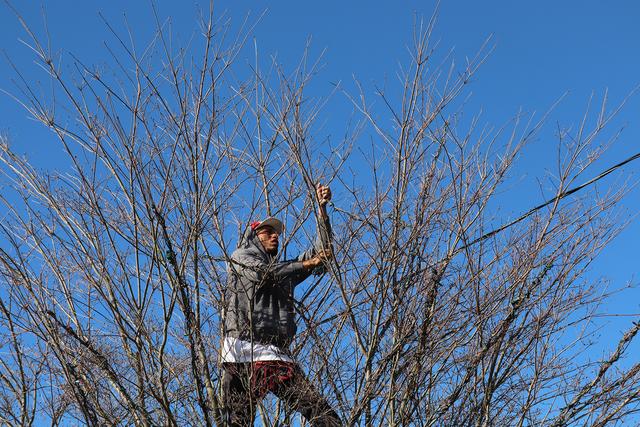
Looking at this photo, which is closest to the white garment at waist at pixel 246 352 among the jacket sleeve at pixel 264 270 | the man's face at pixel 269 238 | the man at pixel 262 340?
the man at pixel 262 340

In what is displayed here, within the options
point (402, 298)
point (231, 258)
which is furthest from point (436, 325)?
point (231, 258)

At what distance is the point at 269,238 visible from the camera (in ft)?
18.6

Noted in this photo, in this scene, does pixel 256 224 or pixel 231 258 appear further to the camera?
pixel 256 224

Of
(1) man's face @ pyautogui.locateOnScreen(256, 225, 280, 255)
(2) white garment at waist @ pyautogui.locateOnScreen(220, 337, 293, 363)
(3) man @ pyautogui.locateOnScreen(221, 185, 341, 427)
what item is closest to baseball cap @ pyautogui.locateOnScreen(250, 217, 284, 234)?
(1) man's face @ pyautogui.locateOnScreen(256, 225, 280, 255)

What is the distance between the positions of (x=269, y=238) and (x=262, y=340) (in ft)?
2.51

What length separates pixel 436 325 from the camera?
527 cm

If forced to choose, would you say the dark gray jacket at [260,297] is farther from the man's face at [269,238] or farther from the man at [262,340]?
the man's face at [269,238]

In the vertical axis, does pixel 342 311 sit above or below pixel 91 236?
below

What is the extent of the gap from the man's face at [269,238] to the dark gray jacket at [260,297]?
23 cm

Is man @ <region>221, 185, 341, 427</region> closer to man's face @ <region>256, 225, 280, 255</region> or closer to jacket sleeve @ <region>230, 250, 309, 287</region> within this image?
jacket sleeve @ <region>230, 250, 309, 287</region>

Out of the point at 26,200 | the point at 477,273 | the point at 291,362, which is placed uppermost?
the point at 26,200

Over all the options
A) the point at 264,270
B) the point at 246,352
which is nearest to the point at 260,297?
the point at 264,270

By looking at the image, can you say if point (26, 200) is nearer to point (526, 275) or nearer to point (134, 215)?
point (134, 215)

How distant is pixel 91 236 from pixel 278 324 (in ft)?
4.29
